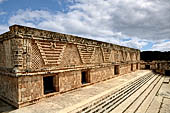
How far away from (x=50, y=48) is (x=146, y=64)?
1959 centimetres

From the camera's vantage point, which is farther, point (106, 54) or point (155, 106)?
point (106, 54)

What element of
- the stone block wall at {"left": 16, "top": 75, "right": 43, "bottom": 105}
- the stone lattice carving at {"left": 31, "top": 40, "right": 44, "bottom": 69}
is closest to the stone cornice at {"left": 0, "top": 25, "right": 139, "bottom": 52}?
the stone lattice carving at {"left": 31, "top": 40, "right": 44, "bottom": 69}

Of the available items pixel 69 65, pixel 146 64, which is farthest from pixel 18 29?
pixel 146 64

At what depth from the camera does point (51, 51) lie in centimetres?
606

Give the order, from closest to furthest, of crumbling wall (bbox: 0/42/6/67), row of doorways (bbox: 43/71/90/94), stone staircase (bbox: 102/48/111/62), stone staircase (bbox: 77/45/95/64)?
crumbling wall (bbox: 0/42/6/67), row of doorways (bbox: 43/71/90/94), stone staircase (bbox: 77/45/95/64), stone staircase (bbox: 102/48/111/62)

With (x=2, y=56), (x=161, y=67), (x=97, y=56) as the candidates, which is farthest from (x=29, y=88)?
(x=161, y=67)

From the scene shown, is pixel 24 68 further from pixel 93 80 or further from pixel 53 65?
pixel 93 80

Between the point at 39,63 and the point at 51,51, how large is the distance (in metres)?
0.86

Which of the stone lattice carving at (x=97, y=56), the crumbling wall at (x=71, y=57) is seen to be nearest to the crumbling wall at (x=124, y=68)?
the stone lattice carving at (x=97, y=56)

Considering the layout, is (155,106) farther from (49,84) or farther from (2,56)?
(2,56)

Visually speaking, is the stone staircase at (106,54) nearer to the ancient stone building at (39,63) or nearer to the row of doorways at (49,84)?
the ancient stone building at (39,63)

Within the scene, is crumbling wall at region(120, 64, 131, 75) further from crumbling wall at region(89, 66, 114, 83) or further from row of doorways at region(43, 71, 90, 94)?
row of doorways at region(43, 71, 90, 94)

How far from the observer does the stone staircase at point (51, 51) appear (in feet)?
18.7

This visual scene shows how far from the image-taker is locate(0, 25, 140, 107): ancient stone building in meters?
4.91
